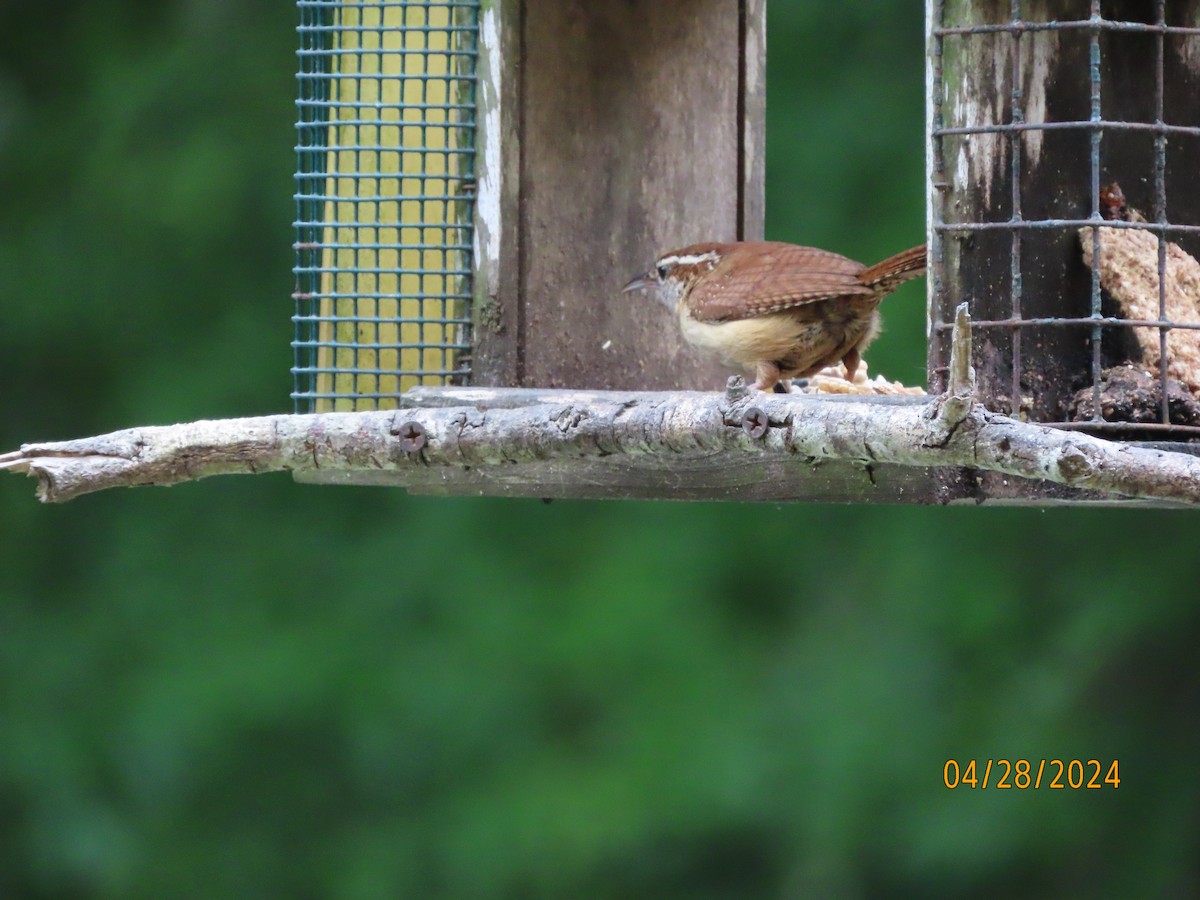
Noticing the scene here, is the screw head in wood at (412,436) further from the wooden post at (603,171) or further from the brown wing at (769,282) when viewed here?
the brown wing at (769,282)

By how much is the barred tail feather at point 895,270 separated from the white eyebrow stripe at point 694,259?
0.52 meters

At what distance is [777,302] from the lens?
17.4 ft

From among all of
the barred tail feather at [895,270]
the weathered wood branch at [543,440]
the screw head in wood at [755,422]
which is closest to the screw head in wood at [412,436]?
the weathered wood branch at [543,440]

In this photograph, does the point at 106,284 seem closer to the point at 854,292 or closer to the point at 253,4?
the point at 253,4

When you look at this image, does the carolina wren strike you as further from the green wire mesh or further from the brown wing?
the green wire mesh

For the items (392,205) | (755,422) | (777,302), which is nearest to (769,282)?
(777,302)

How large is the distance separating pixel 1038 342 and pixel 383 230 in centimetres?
208

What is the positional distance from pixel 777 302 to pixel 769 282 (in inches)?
4.8

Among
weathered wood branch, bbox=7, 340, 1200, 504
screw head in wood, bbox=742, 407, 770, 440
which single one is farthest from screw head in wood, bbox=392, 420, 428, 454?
screw head in wood, bbox=742, 407, 770, 440

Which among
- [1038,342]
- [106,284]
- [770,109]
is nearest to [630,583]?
[770,109]

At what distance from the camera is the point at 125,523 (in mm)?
10992

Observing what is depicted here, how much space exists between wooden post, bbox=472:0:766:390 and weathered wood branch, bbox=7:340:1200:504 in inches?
34.8

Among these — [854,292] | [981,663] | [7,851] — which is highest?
[854,292]

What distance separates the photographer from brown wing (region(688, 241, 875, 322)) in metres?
5.26
